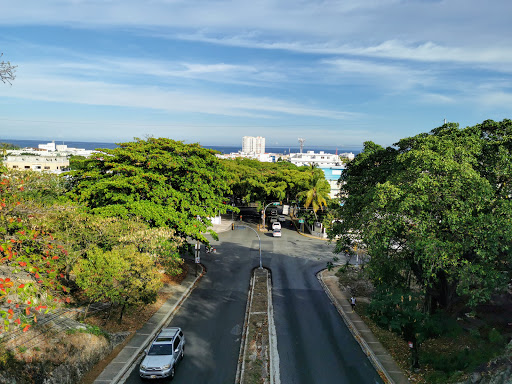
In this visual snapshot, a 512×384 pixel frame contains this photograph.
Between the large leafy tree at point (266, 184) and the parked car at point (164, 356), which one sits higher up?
the large leafy tree at point (266, 184)

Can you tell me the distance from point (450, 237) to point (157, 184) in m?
22.4

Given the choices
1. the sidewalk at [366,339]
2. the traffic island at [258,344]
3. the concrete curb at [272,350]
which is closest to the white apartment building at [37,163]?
the traffic island at [258,344]

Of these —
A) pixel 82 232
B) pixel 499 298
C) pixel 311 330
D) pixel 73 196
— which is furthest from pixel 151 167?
pixel 499 298

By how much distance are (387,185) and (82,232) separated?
18.6 m

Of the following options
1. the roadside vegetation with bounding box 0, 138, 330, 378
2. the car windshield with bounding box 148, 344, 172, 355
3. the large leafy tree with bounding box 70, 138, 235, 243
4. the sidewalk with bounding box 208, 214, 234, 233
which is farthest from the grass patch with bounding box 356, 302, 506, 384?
the sidewalk with bounding box 208, 214, 234, 233

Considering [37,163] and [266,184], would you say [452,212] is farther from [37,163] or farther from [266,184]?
[37,163]

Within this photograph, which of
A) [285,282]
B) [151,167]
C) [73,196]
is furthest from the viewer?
[285,282]

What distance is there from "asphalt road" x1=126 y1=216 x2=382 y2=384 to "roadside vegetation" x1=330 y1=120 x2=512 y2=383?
11.7ft

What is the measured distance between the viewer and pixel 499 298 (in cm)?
2234

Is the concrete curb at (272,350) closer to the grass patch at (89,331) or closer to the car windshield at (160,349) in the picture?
the car windshield at (160,349)

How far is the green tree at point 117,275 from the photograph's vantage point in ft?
67.8

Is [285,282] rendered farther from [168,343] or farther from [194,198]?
[168,343]

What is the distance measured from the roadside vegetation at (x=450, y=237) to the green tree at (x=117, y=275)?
13.5m

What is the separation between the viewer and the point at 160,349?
62.8ft
